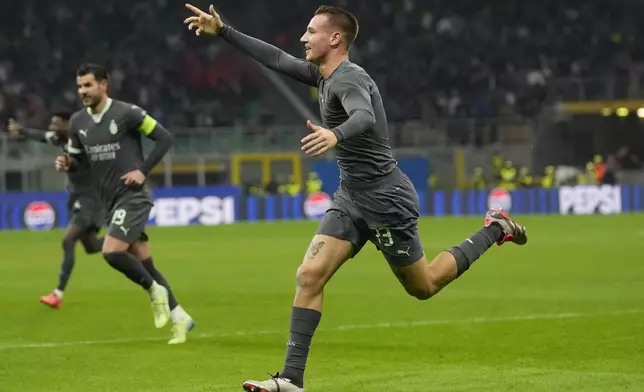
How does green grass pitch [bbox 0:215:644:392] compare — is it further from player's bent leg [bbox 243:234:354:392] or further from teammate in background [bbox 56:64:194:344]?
player's bent leg [bbox 243:234:354:392]

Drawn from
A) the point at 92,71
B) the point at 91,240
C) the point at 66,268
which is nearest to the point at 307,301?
the point at 92,71

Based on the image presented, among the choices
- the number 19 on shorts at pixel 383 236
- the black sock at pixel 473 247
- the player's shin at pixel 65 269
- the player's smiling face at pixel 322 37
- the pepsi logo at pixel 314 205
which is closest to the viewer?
the player's smiling face at pixel 322 37

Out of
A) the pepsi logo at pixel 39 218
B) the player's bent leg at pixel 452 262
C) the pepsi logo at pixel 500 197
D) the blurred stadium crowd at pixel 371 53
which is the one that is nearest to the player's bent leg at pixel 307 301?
the player's bent leg at pixel 452 262

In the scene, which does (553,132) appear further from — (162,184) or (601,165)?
(162,184)

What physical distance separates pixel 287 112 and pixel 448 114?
518 centimetres

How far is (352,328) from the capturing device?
1166 cm

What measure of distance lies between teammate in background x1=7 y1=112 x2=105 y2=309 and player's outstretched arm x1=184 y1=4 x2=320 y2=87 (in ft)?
20.1

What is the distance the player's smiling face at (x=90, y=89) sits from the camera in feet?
37.1

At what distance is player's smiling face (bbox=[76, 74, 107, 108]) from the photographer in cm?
1132

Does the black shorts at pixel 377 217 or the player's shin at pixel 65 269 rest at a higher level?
the black shorts at pixel 377 217

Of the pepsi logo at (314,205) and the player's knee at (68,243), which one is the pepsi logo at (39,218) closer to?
the pepsi logo at (314,205)

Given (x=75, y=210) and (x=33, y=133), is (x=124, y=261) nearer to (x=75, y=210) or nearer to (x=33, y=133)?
(x=75, y=210)

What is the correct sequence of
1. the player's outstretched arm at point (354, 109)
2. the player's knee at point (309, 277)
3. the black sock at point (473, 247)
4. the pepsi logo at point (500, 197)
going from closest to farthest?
1. the player's outstretched arm at point (354, 109)
2. the player's knee at point (309, 277)
3. the black sock at point (473, 247)
4. the pepsi logo at point (500, 197)

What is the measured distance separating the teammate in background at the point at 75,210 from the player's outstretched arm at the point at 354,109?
744cm
